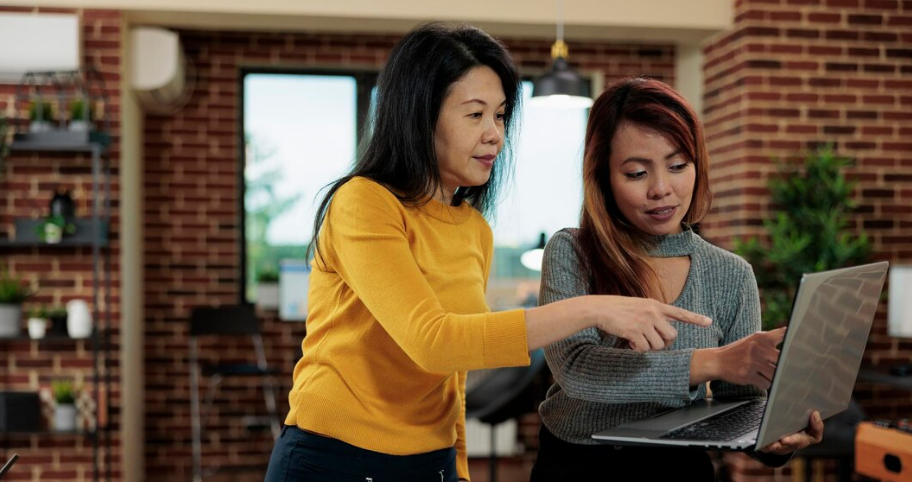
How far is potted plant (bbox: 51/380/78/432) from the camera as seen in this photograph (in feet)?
15.9

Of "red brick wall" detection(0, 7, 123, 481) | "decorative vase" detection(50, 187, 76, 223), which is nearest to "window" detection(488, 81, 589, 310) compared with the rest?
"red brick wall" detection(0, 7, 123, 481)

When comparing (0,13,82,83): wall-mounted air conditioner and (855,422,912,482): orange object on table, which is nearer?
(855,422,912,482): orange object on table

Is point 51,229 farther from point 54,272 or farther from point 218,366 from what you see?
point 218,366

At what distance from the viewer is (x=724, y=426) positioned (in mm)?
1309

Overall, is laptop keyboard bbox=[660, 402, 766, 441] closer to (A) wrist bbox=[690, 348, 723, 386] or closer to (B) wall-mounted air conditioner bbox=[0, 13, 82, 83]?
(A) wrist bbox=[690, 348, 723, 386]

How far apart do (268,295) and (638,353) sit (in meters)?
4.83

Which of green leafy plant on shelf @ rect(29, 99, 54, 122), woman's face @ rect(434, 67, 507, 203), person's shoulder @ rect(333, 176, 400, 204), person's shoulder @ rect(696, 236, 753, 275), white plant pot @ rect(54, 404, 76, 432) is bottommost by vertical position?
white plant pot @ rect(54, 404, 76, 432)

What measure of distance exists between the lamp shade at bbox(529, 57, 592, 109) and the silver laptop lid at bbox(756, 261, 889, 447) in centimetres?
316

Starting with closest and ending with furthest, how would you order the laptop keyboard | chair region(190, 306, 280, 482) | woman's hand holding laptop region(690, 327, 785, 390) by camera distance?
the laptop keyboard, woman's hand holding laptop region(690, 327, 785, 390), chair region(190, 306, 280, 482)

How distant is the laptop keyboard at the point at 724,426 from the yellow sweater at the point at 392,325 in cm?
23

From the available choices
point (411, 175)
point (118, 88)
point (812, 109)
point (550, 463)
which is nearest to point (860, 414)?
point (812, 109)

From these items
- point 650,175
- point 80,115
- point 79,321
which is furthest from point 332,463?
point 80,115

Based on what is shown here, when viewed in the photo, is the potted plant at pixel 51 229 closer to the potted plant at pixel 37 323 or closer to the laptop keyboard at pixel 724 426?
the potted plant at pixel 37 323

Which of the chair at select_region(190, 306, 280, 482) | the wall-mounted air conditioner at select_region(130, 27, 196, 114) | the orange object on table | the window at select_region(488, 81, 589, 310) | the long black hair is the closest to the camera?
the long black hair
